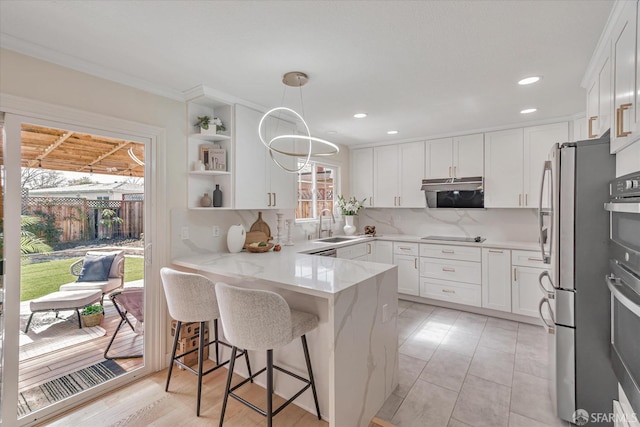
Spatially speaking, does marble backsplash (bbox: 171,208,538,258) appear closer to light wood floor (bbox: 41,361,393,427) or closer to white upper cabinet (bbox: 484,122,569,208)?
white upper cabinet (bbox: 484,122,569,208)

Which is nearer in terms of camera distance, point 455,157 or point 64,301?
point 64,301

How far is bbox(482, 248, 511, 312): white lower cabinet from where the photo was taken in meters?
3.63

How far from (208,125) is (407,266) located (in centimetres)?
318

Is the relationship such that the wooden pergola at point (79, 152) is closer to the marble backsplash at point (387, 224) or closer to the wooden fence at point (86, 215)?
the wooden fence at point (86, 215)

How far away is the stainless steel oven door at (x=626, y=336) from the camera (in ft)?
4.11

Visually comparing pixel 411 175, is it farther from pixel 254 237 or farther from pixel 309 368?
pixel 309 368

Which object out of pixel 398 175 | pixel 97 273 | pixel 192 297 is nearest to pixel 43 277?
pixel 97 273

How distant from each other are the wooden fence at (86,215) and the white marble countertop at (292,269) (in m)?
0.48

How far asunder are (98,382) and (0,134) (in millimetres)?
1831

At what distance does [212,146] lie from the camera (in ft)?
9.61

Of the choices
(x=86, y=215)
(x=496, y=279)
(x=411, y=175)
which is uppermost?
(x=411, y=175)

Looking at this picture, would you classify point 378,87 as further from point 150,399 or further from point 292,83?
point 150,399

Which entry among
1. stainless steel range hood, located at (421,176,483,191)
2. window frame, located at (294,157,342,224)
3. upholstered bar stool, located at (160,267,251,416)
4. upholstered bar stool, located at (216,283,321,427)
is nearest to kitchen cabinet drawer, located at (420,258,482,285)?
stainless steel range hood, located at (421,176,483,191)

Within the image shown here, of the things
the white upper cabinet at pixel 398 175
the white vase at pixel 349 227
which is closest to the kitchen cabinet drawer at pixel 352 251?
the white vase at pixel 349 227
